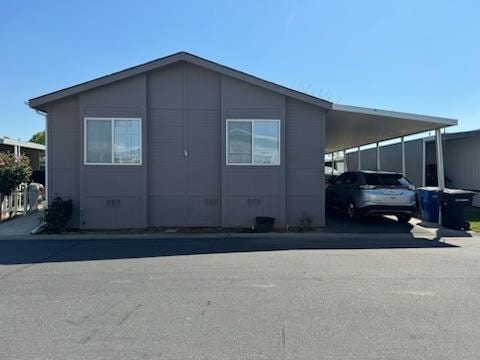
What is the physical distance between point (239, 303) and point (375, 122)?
11.6 meters

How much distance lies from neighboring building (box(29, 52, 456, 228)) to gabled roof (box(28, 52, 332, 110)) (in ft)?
0.11

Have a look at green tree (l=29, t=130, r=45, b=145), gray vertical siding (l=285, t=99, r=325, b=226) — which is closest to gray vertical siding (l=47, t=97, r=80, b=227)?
gray vertical siding (l=285, t=99, r=325, b=226)

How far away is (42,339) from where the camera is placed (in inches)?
171

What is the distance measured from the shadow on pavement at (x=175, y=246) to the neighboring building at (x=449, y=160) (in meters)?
8.70

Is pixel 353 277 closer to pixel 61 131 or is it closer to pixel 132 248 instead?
pixel 132 248

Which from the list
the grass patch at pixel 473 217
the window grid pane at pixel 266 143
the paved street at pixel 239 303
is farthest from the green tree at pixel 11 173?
the grass patch at pixel 473 217

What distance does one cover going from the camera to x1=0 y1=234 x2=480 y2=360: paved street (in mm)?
4156

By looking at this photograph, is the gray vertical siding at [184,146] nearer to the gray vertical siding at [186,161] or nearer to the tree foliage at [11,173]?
the gray vertical siding at [186,161]

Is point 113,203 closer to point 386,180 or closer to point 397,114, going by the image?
point 386,180

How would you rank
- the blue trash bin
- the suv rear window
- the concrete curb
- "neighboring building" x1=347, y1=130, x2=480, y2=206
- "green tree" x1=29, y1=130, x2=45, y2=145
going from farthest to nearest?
"green tree" x1=29, y1=130, x2=45, y2=145, "neighboring building" x1=347, y1=130, x2=480, y2=206, the blue trash bin, the suv rear window, the concrete curb

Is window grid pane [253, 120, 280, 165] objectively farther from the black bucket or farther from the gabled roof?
the black bucket

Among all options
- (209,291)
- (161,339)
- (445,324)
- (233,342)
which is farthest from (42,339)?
(445,324)

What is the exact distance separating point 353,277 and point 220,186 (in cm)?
691

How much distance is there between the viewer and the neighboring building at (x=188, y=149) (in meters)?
13.1
